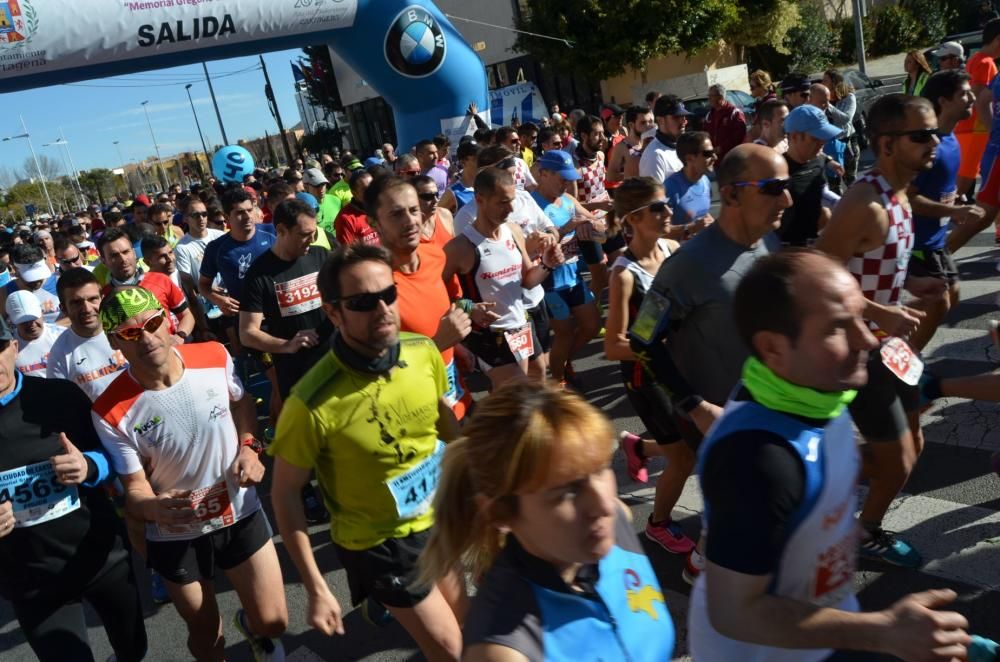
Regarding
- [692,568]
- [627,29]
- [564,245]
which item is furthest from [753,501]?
[627,29]

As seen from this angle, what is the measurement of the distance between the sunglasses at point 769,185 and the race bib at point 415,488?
1651 mm

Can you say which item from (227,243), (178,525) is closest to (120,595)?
(178,525)

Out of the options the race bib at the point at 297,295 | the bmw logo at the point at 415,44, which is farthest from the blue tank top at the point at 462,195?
the bmw logo at the point at 415,44

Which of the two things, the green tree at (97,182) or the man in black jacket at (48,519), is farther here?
the green tree at (97,182)

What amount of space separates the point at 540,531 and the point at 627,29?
2941 cm

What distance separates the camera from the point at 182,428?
3.28 metres

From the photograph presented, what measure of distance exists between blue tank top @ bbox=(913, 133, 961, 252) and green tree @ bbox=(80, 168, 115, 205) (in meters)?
90.8

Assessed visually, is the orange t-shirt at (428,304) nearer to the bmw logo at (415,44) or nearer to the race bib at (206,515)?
the race bib at (206,515)

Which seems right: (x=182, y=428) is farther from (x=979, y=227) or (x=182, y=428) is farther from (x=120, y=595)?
(x=979, y=227)

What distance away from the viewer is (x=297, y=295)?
17.1 feet

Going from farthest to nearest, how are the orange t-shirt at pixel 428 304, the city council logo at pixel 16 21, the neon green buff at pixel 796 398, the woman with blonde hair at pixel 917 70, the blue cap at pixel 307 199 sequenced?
the city council logo at pixel 16 21 → the woman with blonde hair at pixel 917 70 → the blue cap at pixel 307 199 → the orange t-shirt at pixel 428 304 → the neon green buff at pixel 796 398

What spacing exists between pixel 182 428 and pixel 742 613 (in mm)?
2332

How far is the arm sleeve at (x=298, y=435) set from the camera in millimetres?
2680

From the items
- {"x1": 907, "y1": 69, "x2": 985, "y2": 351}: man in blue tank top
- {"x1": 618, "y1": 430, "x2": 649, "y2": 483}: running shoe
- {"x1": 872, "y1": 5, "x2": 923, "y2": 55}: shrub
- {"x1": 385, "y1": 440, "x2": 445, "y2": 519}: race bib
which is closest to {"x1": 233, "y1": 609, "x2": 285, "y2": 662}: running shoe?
{"x1": 385, "y1": 440, "x2": 445, "y2": 519}: race bib
